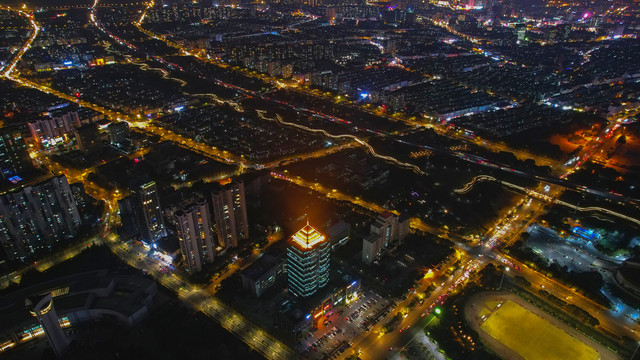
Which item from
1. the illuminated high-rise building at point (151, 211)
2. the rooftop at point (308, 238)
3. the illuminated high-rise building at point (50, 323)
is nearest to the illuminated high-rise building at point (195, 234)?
the illuminated high-rise building at point (151, 211)

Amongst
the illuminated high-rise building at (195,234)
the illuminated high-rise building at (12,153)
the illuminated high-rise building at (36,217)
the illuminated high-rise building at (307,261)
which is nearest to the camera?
the illuminated high-rise building at (307,261)

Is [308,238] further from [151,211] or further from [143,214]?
[143,214]

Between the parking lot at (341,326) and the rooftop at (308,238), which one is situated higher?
the rooftop at (308,238)

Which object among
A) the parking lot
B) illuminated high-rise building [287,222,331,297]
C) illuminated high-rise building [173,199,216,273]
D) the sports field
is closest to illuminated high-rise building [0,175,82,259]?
illuminated high-rise building [173,199,216,273]

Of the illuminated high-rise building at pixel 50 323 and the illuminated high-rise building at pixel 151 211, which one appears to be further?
the illuminated high-rise building at pixel 151 211

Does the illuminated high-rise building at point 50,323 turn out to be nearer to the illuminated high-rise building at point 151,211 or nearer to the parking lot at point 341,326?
the illuminated high-rise building at point 151,211

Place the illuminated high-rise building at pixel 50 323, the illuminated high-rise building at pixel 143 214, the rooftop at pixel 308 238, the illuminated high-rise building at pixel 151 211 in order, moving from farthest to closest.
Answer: the illuminated high-rise building at pixel 143 214
the illuminated high-rise building at pixel 151 211
the rooftop at pixel 308 238
the illuminated high-rise building at pixel 50 323

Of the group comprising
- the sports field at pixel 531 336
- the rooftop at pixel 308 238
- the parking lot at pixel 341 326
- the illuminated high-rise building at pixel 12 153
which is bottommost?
the parking lot at pixel 341 326
